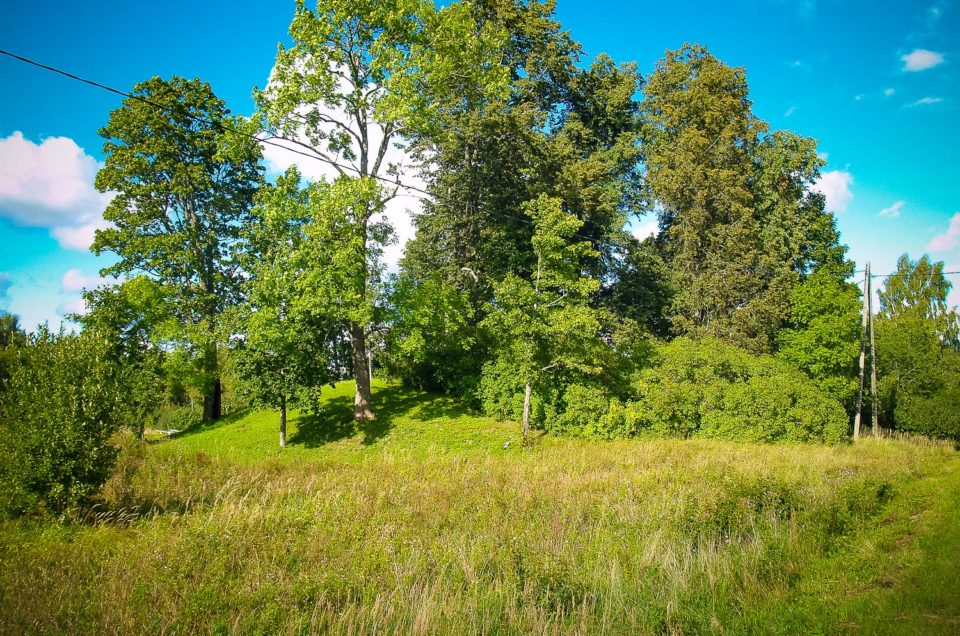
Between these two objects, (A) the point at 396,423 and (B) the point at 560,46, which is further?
(B) the point at 560,46

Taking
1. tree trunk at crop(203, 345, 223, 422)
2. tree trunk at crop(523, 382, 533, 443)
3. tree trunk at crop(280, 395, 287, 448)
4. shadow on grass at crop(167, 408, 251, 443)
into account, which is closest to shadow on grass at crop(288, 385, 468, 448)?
tree trunk at crop(280, 395, 287, 448)

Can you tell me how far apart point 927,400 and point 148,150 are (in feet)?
138

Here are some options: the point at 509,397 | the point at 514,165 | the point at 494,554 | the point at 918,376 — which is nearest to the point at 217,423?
the point at 509,397

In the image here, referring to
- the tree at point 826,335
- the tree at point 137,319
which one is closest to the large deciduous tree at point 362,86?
the tree at point 137,319

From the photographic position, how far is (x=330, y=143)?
19.7 meters

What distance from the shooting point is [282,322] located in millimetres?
17719

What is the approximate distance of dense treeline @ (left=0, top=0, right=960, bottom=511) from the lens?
57.8 ft

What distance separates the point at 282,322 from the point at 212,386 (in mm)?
9276

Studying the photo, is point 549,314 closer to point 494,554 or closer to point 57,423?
point 494,554

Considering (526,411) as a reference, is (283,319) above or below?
above

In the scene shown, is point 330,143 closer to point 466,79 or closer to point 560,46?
point 466,79

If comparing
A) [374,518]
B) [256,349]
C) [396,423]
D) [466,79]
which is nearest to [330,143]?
[466,79]

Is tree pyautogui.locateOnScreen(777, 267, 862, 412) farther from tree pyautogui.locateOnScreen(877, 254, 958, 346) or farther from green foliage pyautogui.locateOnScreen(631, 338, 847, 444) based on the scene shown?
tree pyautogui.locateOnScreen(877, 254, 958, 346)

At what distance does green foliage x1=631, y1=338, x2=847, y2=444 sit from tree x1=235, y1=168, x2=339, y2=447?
13.2 m
